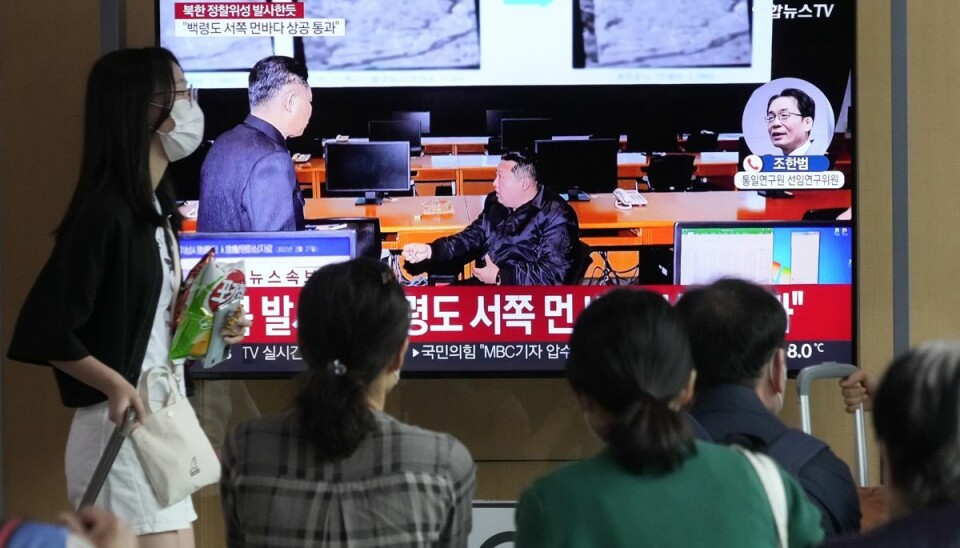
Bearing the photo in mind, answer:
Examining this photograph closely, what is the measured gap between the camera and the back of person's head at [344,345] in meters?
1.70

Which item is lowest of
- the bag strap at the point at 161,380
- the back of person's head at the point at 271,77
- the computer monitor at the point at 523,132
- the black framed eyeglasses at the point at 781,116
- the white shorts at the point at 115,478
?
the white shorts at the point at 115,478

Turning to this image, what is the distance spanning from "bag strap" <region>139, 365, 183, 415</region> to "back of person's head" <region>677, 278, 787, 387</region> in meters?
1.08

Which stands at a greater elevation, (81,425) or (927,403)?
(927,403)

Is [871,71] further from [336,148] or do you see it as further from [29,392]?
[29,392]

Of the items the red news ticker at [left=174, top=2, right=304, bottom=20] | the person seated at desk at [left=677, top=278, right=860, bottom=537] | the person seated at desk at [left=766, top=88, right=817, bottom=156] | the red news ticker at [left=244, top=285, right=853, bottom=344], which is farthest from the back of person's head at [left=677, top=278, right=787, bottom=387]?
the red news ticker at [left=174, top=2, right=304, bottom=20]

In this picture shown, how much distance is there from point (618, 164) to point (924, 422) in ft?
8.21

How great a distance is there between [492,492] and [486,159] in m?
1.19

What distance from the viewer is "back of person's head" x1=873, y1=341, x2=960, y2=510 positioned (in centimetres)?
123

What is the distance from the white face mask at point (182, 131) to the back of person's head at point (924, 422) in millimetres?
1705

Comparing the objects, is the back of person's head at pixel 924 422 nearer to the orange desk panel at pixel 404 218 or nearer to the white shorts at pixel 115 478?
the white shorts at pixel 115 478

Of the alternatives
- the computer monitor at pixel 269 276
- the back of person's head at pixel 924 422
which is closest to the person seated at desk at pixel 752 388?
the back of person's head at pixel 924 422

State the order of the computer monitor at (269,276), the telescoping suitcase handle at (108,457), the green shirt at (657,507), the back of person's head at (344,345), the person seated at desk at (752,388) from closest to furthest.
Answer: the green shirt at (657,507), the back of person's head at (344,345), the person seated at desk at (752,388), the telescoping suitcase handle at (108,457), the computer monitor at (269,276)

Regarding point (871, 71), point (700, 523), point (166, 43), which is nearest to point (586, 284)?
point (871, 71)

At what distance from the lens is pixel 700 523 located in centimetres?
151
